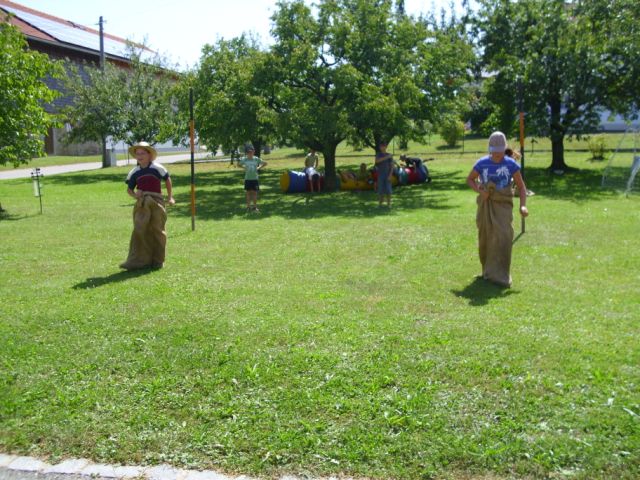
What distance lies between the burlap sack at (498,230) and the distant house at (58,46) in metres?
42.5

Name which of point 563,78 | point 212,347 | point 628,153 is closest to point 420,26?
point 563,78

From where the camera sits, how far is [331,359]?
566 cm

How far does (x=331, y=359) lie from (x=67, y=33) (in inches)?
2082

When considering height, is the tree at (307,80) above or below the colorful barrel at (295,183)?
above

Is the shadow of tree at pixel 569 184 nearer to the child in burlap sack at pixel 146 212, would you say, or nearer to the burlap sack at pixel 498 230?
the burlap sack at pixel 498 230

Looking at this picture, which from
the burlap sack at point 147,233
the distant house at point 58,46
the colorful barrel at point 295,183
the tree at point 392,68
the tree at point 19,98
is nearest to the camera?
the burlap sack at point 147,233

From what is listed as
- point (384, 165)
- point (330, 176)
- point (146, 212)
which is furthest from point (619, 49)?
point (146, 212)

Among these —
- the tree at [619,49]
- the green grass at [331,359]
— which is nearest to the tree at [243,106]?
the green grass at [331,359]

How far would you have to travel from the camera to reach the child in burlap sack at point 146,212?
377 inches

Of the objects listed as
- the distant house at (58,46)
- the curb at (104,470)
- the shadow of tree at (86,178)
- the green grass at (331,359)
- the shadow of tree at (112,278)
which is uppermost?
the distant house at (58,46)

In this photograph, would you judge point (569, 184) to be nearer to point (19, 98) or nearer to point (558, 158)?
point (558, 158)

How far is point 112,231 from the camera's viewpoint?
1394 centimetres

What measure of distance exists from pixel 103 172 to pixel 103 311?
2887 cm

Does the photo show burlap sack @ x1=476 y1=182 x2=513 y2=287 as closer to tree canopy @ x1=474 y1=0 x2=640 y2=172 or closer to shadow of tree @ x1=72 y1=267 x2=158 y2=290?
shadow of tree @ x1=72 y1=267 x2=158 y2=290
